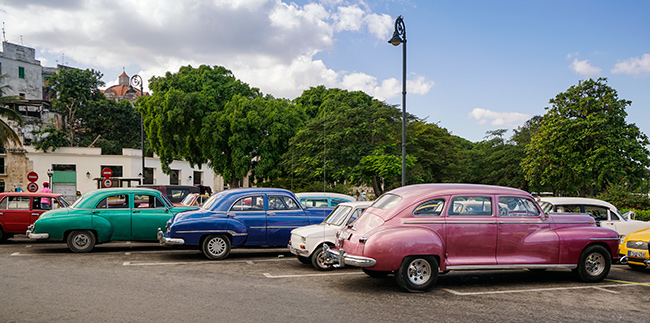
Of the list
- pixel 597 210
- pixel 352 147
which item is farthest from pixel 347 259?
pixel 352 147

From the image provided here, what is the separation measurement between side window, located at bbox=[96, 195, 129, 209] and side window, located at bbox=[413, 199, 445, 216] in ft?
27.6

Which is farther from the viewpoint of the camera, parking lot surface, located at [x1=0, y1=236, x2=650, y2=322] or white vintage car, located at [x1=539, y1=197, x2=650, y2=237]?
white vintage car, located at [x1=539, y1=197, x2=650, y2=237]

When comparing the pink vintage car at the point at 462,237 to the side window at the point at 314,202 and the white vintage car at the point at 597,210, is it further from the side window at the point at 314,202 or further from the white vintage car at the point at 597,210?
the side window at the point at 314,202

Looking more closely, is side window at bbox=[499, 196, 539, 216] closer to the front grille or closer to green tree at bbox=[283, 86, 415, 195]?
the front grille

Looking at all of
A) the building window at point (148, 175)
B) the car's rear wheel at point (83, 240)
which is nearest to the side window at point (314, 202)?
the car's rear wheel at point (83, 240)

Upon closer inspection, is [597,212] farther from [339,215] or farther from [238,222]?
[238,222]

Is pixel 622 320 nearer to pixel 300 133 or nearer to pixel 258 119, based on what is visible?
pixel 300 133

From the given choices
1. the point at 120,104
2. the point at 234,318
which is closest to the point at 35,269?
the point at 234,318

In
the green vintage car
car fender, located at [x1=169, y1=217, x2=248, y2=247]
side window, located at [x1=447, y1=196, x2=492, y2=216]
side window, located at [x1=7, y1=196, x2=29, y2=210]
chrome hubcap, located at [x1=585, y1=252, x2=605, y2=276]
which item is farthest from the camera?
side window, located at [x1=7, y1=196, x2=29, y2=210]

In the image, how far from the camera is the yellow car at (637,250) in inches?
434

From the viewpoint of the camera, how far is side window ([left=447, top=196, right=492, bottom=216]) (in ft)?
29.4

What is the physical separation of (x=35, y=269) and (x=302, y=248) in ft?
17.9

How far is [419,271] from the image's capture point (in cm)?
861

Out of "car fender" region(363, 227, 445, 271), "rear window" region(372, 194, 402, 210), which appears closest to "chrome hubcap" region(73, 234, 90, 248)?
"rear window" region(372, 194, 402, 210)
